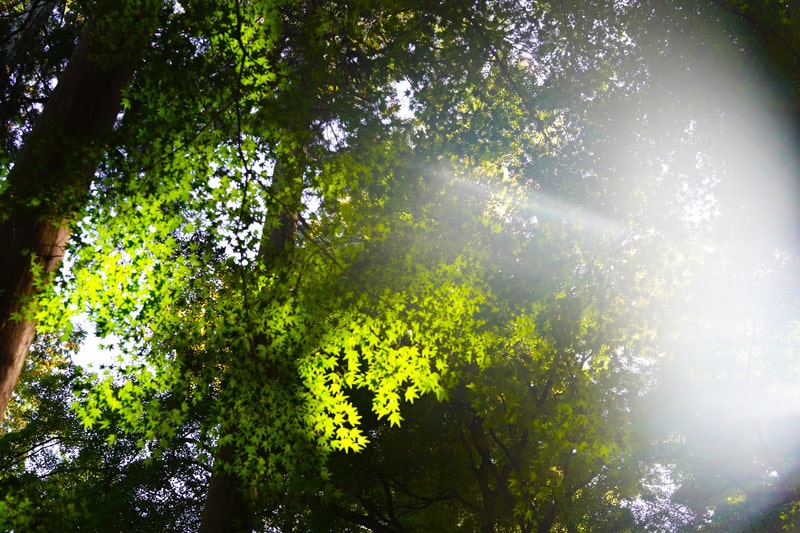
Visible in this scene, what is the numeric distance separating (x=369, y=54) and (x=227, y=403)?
5.57m

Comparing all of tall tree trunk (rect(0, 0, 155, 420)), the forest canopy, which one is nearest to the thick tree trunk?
the forest canopy

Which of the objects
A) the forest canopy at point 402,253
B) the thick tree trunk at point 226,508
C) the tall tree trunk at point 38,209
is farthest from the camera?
the thick tree trunk at point 226,508

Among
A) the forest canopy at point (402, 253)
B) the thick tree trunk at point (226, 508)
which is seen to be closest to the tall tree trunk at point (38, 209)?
the forest canopy at point (402, 253)

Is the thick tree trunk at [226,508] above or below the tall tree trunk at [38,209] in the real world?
below

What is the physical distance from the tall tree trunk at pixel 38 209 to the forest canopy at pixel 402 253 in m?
0.03

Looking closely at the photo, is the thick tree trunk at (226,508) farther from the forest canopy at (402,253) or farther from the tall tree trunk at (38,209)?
the tall tree trunk at (38,209)

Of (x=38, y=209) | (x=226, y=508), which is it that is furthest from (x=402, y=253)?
(x=226, y=508)

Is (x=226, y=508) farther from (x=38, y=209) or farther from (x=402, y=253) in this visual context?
(x=38, y=209)

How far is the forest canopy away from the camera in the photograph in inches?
222

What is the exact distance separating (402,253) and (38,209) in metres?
4.17

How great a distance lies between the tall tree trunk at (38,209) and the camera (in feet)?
16.2

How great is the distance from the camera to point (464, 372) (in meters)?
10.3

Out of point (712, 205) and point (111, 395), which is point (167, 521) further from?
point (712, 205)

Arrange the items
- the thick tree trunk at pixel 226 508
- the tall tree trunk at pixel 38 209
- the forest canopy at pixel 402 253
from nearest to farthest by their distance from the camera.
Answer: the tall tree trunk at pixel 38 209 → the forest canopy at pixel 402 253 → the thick tree trunk at pixel 226 508
